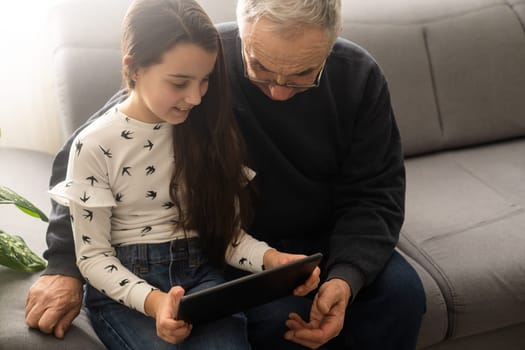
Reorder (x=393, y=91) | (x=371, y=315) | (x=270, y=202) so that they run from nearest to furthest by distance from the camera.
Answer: (x=371, y=315) → (x=270, y=202) → (x=393, y=91)

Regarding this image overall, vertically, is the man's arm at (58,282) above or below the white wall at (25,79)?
below

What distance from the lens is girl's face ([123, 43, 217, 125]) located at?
3.38ft

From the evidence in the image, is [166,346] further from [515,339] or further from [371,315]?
[515,339]

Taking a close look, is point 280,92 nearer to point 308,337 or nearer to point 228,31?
point 228,31

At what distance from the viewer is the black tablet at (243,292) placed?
969 mm

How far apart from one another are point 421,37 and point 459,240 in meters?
0.70

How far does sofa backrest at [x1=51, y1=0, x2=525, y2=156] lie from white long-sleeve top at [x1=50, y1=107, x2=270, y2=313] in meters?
0.72

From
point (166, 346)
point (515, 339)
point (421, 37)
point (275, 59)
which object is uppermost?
point (275, 59)

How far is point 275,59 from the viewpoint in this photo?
3.67 ft

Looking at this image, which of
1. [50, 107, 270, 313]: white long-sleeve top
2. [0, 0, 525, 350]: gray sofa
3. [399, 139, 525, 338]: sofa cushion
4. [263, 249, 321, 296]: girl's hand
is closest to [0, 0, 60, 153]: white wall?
[0, 0, 525, 350]: gray sofa

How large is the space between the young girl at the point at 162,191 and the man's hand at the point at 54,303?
0.16ft

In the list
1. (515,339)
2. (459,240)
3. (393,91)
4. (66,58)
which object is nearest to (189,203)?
(66,58)

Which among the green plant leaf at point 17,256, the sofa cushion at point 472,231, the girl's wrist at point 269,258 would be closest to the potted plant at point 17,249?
the green plant leaf at point 17,256

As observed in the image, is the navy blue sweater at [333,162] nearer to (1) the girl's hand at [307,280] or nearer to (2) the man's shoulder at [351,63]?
(2) the man's shoulder at [351,63]
